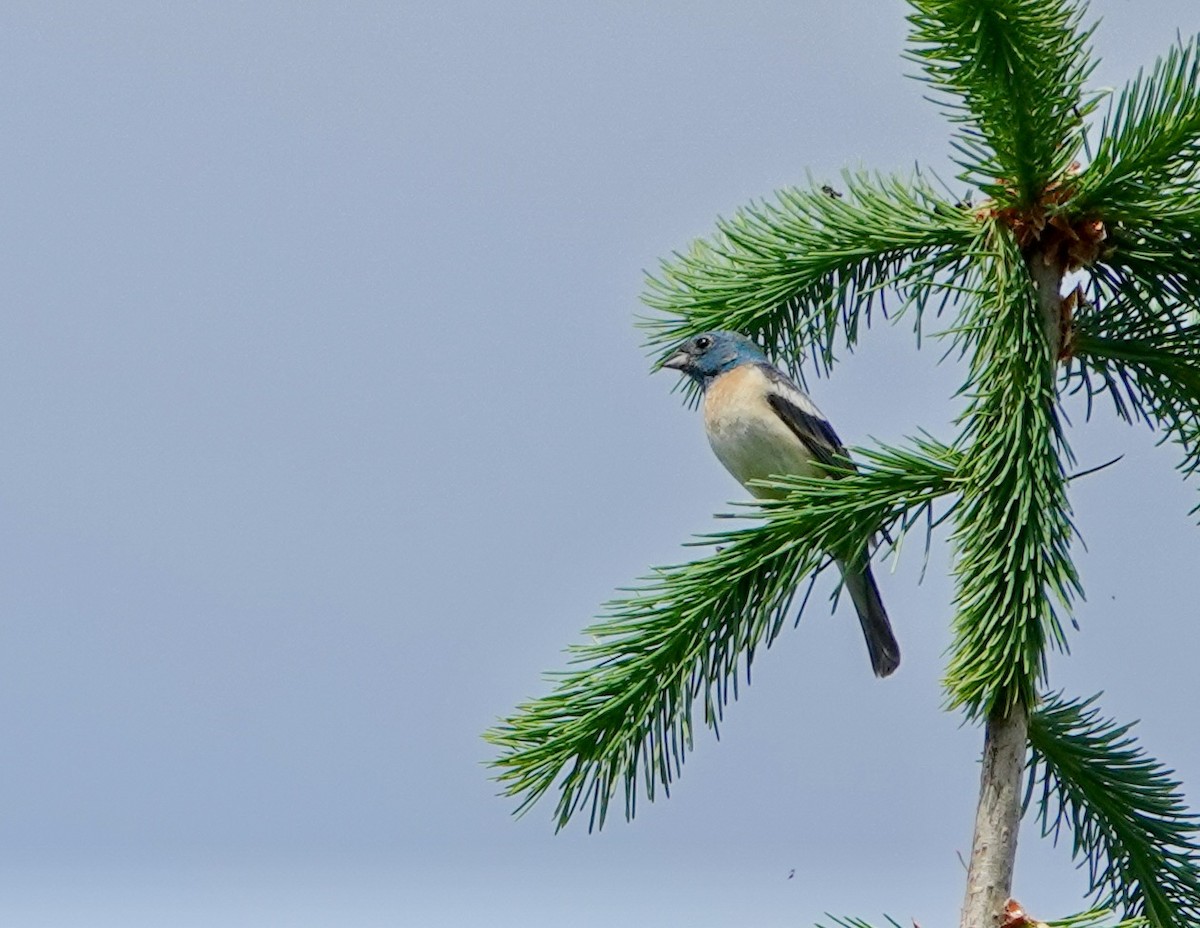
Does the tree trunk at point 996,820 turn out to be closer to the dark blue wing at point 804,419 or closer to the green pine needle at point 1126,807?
the green pine needle at point 1126,807

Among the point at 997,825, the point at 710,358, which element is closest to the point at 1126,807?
the point at 997,825

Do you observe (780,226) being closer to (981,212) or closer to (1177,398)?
(981,212)

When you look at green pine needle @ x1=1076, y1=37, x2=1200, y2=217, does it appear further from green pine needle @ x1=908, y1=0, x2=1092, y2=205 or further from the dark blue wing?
the dark blue wing

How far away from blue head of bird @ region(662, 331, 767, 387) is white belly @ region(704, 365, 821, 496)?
0.08 meters

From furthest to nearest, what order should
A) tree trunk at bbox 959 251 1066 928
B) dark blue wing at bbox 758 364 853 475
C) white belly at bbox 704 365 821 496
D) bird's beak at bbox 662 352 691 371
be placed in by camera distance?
dark blue wing at bbox 758 364 853 475 → white belly at bbox 704 365 821 496 → bird's beak at bbox 662 352 691 371 → tree trunk at bbox 959 251 1066 928

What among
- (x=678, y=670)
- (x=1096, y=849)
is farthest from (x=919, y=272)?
(x=1096, y=849)

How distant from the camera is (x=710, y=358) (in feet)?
15.0

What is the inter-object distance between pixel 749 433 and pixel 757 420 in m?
0.07

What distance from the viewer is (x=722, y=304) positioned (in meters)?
3.66

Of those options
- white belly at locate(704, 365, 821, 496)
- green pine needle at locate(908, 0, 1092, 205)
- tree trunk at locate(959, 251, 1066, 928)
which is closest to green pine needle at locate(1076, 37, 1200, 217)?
green pine needle at locate(908, 0, 1092, 205)

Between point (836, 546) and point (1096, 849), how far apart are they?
0.94 m

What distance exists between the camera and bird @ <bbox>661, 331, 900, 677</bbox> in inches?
173

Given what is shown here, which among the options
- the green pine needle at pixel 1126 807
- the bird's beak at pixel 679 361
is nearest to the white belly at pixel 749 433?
the bird's beak at pixel 679 361

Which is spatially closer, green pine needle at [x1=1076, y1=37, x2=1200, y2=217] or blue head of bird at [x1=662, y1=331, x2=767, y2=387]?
green pine needle at [x1=1076, y1=37, x2=1200, y2=217]
